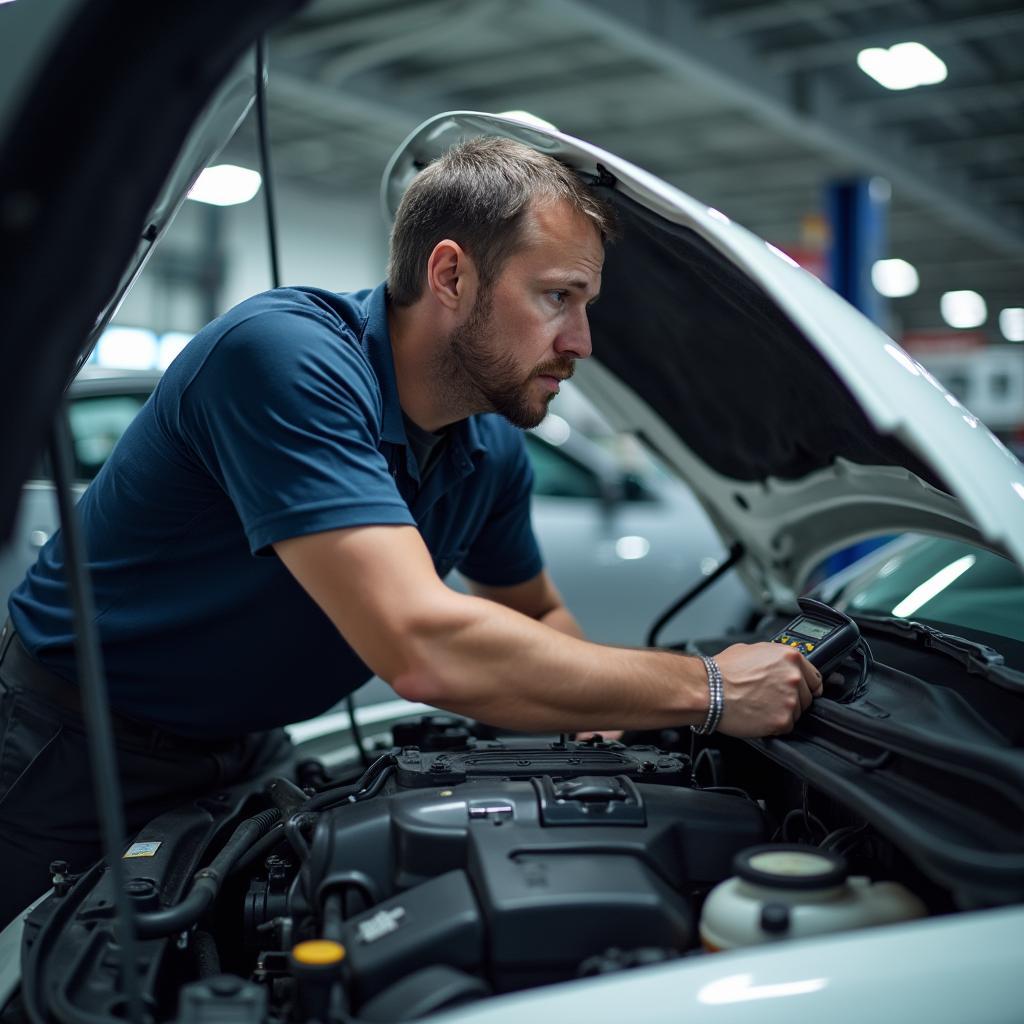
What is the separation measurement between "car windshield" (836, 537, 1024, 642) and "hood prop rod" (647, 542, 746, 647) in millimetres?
243

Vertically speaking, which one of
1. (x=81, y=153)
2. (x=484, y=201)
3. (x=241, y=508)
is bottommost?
(x=241, y=508)

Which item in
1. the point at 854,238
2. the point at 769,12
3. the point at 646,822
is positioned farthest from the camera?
the point at 854,238

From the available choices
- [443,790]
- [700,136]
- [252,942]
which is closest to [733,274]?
[443,790]

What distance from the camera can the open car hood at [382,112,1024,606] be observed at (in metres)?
1.21

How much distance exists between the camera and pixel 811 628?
1649mm

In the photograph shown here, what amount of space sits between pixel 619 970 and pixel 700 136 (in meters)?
9.92

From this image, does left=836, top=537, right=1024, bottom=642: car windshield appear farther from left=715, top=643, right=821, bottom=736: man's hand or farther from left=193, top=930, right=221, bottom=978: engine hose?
left=193, top=930, right=221, bottom=978: engine hose

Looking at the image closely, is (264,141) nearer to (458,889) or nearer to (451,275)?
(451,275)

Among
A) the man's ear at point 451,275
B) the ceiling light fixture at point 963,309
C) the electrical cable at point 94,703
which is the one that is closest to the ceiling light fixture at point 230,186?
the man's ear at point 451,275

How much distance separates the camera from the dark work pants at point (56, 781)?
5.64ft

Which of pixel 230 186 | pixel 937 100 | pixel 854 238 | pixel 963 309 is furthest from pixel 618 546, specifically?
pixel 963 309

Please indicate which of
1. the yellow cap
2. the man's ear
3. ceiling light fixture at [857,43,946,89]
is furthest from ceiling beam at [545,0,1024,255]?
the yellow cap

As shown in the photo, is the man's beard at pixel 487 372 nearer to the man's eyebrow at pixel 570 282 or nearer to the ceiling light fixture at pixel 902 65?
the man's eyebrow at pixel 570 282

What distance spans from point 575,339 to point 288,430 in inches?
19.5
